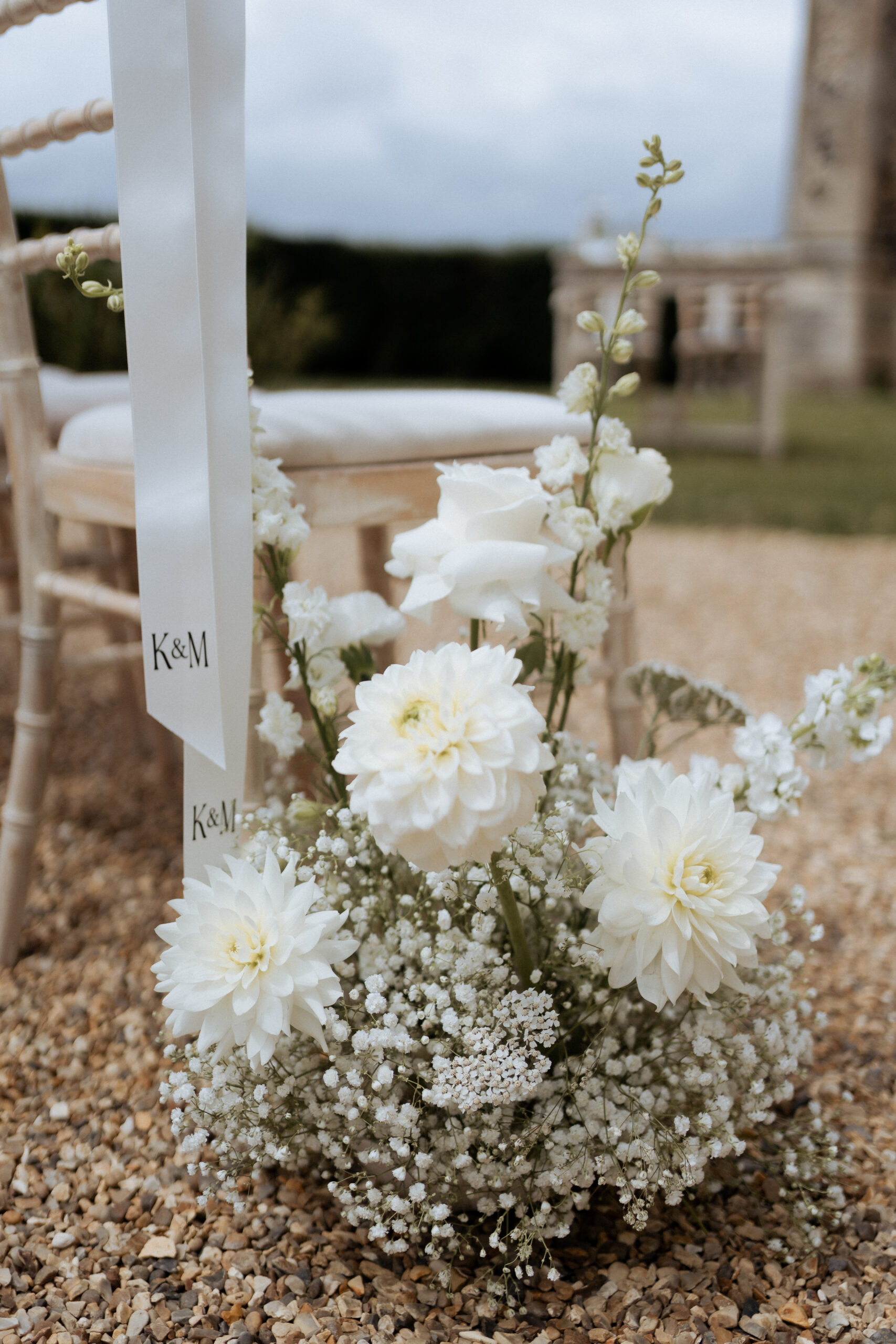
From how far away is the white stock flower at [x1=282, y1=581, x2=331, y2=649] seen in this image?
0.98 metres

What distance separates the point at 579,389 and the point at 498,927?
508 mm

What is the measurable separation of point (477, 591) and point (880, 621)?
2.73 m

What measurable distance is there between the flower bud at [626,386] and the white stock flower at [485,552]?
13 centimetres

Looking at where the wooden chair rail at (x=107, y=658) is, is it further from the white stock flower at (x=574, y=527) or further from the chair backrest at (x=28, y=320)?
the white stock flower at (x=574, y=527)

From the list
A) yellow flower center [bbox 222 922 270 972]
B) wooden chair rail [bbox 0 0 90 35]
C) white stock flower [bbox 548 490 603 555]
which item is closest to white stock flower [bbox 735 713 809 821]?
white stock flower [bbox 548 490 603 555]

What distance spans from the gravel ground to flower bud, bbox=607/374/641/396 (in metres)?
0.74

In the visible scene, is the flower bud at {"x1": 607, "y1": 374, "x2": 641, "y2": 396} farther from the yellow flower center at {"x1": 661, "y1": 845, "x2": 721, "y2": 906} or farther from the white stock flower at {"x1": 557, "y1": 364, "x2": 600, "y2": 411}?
the yellow flower center at {"x1": 661, "y1": 845, "x2": 721, "y2": 906}

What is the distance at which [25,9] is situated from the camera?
1099mm

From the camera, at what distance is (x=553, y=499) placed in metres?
0.97

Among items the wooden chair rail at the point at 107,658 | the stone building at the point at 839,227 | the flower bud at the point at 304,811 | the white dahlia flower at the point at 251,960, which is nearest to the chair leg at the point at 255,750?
the flower bud at the point at 304,811

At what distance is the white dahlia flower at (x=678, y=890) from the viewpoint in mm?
822

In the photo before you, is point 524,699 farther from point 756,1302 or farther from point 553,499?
point 756,1302

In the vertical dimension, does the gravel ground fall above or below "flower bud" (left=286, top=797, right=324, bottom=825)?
below

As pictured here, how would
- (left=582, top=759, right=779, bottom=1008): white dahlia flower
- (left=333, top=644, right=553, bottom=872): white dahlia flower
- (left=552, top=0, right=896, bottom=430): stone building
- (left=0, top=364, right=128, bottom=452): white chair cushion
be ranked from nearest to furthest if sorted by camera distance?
(left=333, top=644, right=553, bottom=872): white dahlia flower, (left=582, top=759, right=779, bottom=1008): white dahlia flower, (left=0, top=364, right=128, bottom=452): white chair cushion, (left=552, top=0, right=896, bottom=430): stone building
